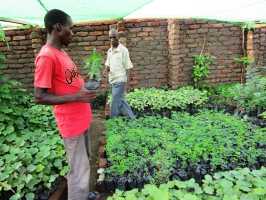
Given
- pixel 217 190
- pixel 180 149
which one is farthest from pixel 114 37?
pixel 217 190

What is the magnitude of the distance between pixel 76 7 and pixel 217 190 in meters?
1.97

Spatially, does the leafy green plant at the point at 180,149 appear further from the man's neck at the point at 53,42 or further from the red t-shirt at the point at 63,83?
the man's neck at the point at 53,42

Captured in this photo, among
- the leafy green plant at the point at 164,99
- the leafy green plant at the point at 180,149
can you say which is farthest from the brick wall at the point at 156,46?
the leafy green plant at the point at 180,149

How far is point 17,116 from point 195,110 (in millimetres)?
3121

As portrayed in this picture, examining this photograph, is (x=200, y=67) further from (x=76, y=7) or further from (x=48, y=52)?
(x=48, y=52)

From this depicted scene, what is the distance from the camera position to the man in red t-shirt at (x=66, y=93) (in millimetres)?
3006

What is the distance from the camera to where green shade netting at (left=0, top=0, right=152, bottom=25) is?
3127 millimetres

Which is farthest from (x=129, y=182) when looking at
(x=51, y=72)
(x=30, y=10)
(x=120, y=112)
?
(x=120, y=112)

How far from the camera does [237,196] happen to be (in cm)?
294

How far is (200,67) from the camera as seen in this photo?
784cm

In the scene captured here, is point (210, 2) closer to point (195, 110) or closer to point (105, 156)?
point (105, 156)

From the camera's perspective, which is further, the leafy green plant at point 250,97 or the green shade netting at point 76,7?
the leafy green plant at point 250,97

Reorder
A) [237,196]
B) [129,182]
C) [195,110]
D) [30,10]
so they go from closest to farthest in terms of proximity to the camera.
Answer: [237,196]
[30,10]
[129,182]
[195,110]

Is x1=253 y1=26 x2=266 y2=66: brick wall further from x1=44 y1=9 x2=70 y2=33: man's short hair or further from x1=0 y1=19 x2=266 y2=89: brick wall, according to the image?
x1=44 y1=9 x2=70 y2=33: man's short hair
